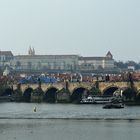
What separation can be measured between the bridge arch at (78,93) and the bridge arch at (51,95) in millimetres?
3591

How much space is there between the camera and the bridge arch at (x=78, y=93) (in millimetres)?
109625

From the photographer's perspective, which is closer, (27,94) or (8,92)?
(27,94)

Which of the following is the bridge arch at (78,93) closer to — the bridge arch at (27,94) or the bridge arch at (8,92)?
the bridge arch at (27,94)

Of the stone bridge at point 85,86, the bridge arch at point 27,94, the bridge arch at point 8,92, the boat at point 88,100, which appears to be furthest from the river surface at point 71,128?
the bridge arch at point 8,92

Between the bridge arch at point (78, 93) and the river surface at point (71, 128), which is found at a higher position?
the bridge arch at point (78, 93)

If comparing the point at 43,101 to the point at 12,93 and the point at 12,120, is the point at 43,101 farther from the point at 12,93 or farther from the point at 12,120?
the point at 12,120

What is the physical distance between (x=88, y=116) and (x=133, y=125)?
506 inches

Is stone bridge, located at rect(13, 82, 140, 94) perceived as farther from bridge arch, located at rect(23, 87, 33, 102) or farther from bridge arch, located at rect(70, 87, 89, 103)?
bridge arch, located at rect(70, 87, 89, 103)

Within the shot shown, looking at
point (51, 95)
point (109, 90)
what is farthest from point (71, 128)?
point (51, 95)

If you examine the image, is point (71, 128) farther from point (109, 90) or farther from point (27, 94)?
point (27, 94)

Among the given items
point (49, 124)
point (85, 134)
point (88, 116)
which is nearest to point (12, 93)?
point (88, 116)

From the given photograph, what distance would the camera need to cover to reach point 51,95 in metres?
116

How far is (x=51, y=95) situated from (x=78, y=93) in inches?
210

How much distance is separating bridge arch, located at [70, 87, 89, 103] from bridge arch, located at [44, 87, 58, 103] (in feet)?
11.8
